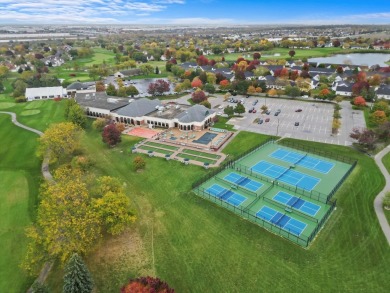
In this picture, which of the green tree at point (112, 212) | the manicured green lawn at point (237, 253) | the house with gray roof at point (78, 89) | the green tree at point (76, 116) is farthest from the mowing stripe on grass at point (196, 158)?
the house with gray roof at point (78, 89)

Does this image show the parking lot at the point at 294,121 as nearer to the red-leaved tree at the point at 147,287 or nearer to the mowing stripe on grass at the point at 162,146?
the mowing stripe on grass at the point at 162,146

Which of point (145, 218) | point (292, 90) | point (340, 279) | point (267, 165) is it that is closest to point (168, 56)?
point (292, 90)

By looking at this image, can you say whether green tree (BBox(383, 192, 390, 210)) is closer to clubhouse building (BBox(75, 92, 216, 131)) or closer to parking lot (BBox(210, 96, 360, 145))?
parking lot (BBox(210, 96, 360, 145))

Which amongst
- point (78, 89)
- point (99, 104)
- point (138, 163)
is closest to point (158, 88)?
point (99, 104)

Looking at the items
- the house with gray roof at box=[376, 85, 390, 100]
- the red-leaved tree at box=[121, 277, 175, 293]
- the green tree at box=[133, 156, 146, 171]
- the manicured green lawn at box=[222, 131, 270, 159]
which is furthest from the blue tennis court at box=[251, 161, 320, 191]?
the house with gray roof at box=[376, 85, 390, 100]

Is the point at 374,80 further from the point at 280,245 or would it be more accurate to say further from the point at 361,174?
the point at 280,245
